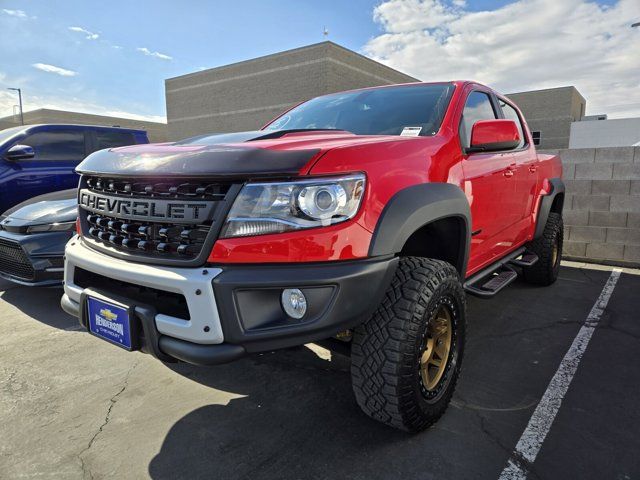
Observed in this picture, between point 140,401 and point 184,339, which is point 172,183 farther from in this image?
point 140,401

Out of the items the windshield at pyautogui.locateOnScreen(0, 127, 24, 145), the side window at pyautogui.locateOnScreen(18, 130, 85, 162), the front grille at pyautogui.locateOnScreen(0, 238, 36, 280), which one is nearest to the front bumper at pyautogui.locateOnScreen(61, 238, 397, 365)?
the front grille at pyautogui.locateOnScreen(0, 238, 36, 280)

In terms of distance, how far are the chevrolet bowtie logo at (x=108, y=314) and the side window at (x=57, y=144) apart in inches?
196

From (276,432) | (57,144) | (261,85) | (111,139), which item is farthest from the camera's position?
(261,85)

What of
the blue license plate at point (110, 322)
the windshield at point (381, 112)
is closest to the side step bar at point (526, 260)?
the windshield at point (381, 112)

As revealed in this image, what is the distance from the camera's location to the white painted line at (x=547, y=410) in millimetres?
1952

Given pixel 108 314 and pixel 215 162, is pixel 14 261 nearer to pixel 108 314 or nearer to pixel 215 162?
pixel 108 314

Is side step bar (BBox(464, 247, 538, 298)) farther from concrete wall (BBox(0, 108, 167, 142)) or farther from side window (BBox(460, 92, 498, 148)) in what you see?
concrete wall (BBox(0, 108, 167, 142))

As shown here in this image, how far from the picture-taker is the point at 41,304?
4.16m

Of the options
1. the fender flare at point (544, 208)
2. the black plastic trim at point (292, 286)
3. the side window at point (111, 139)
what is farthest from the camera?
the side window at point (111, 139)

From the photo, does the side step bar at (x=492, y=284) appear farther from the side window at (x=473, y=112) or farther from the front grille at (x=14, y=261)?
the front grille at (x=14, y=261)

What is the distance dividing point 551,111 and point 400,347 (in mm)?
42418

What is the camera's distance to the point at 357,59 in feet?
95.2

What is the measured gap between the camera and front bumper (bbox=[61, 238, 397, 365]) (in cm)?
164

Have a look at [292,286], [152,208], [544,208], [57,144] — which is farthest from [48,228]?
[544,208]
